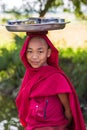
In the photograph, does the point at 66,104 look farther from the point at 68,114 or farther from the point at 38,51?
the point at 38,51

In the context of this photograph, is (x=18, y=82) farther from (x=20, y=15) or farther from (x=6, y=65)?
(x=20, y=15)

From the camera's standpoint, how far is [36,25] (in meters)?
3.47

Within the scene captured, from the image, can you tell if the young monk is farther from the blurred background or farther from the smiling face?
the blurred background

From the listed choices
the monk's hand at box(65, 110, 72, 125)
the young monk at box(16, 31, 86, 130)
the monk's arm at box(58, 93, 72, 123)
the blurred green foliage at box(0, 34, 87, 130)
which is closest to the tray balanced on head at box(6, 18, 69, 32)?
the young monk at box(16, 31, 86, 130)

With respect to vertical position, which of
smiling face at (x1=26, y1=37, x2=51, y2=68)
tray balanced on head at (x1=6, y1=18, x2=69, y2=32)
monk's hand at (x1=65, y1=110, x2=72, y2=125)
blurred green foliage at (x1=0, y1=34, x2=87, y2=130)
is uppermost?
tray balanced on head at (x1=6, y1=18, x2=69, y2=32)

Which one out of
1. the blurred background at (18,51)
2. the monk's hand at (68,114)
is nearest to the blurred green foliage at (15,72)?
the blurred background at (18,51)

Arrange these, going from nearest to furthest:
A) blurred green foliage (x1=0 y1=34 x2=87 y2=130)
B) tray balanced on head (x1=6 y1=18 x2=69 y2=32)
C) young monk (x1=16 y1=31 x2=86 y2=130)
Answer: tray balanced on head (x1=6 y1=18 x2=69 y2=32) → young monk (x1=16 y1=31 x2=86 y2=130) → blurred green foliage (x1=0 y1=34 x2=87 y2=130)

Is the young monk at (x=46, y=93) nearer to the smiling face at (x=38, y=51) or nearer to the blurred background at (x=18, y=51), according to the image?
the smiling face at (x=38, y=51)

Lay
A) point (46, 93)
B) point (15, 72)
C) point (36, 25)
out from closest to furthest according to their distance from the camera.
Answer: point (36, 25), point (46, 93), point (15, 72)

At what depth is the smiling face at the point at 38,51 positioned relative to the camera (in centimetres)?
364

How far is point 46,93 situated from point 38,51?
1.02 ft

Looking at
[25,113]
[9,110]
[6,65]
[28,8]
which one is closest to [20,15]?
[28,8]

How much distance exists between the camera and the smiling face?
364 cm

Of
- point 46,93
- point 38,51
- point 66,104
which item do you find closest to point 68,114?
point 66,104
